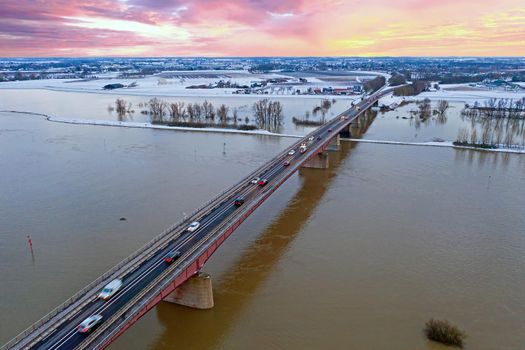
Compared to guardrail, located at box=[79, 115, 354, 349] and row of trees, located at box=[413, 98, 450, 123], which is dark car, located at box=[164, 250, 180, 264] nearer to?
guardrail, located at box=[79, 115, 354, 349]

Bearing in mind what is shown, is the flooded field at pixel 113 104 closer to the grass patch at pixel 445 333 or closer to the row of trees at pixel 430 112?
the row of trees at pixel 430 112

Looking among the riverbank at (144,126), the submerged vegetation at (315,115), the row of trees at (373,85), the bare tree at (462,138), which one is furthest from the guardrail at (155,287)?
the row of trees at (373,85)

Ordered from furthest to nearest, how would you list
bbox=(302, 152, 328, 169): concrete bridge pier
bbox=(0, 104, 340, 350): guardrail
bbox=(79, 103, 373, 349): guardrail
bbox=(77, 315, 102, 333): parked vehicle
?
1. bbox=(302, 152, 328, 169): concrete bridge pier
2. bbox=(0, 104, 340, 350): guardrail
3. bbox=(77, 315, 102, 333): parked vehicle
4. bbox=(79, 103, 373, 349): guardrail

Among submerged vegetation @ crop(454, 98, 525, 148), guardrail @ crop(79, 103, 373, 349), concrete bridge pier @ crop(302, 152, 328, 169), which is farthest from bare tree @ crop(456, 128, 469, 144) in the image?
guardrail @ crop(79, 103, 373, 349)

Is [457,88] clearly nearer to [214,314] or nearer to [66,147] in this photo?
[66,147]

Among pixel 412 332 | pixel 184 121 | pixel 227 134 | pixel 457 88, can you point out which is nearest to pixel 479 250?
pixel 412 332

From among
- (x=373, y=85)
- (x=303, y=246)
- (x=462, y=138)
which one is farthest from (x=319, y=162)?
(x=373, y=85)

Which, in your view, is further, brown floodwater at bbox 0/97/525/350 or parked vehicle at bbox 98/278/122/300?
brown floodwater at bbox 0/97/525/350
